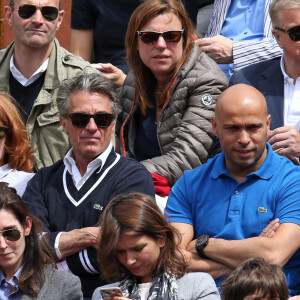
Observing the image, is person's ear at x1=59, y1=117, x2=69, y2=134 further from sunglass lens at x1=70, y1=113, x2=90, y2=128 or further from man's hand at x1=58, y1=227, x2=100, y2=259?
man's hand at x1=58, y1=227, x2=100, y2=259

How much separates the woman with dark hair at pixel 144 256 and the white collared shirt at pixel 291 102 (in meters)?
1.46

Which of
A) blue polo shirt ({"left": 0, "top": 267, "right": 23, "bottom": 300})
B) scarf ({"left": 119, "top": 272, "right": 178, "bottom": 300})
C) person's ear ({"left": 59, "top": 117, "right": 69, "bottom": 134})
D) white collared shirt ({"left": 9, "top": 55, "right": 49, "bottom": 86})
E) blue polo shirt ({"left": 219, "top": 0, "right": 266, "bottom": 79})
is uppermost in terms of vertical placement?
blue polo shirt ({"left": 219, "top": 0, "right": 266, "bottom": 79})

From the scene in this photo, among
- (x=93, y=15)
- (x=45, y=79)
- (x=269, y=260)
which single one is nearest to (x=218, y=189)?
(x=269, y=260)

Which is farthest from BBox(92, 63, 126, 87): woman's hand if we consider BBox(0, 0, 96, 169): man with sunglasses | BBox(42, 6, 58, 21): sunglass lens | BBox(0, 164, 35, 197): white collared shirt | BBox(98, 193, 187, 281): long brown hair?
BBox(98, 193, 187, 281): long brown hair

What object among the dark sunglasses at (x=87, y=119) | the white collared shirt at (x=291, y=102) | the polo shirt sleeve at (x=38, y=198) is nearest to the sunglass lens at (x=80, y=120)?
the dark sunglasses at (x=87, y=119)

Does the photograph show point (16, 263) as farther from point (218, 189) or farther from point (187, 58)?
point (187, 58)

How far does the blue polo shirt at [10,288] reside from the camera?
4.50 meters

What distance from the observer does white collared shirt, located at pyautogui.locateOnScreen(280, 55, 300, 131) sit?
5609mm

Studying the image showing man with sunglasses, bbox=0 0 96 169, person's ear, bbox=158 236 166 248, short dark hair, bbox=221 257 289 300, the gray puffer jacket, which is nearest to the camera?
short dark hair, bbox=221 257 289 300

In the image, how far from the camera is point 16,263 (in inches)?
179

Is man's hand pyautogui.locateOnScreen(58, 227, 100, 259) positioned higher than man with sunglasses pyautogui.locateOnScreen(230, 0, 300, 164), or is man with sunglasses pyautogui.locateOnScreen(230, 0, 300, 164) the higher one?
man with sunglasses pyautogui.locateOnScreen(230, 0, 300, 164)

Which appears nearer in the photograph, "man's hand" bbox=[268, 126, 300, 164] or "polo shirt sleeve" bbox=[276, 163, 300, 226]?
"polo shirt sleeve" bbox=[276, 163, 300, 226]

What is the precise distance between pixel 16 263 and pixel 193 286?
2.95 feet

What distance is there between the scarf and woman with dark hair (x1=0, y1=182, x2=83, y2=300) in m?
0.30
